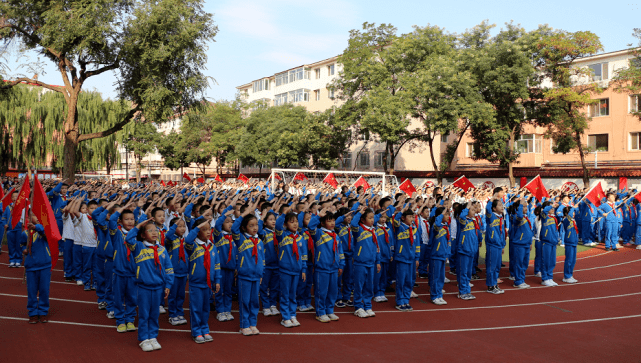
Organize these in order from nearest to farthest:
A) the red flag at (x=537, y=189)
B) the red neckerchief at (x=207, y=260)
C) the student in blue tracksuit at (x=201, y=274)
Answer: the student in blue tracksuit at (x=201, y=274) → the red neckerchief at (x=207, y=260) → the red flag at (x=537, y=189)

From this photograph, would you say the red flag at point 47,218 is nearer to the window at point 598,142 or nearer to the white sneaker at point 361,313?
the white sneaker at point 361,313

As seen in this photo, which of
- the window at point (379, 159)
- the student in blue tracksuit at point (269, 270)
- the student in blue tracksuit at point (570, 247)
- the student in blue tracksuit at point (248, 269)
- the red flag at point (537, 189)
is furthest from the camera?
the window at point (379, 159)

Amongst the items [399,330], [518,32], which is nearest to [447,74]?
[518,32]

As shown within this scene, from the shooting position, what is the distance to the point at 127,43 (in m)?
19.1

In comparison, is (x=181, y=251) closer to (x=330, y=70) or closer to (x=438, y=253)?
(x=438, y=253)

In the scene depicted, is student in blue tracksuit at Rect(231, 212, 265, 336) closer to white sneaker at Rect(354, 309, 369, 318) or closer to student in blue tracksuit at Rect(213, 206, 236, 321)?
student in blue tracksuit at Rect(213, 206, 236, 321)

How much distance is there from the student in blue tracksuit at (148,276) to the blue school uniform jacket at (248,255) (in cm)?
98

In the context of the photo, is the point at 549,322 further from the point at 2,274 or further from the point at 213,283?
the point at 2,274

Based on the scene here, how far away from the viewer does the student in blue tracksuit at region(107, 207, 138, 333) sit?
22.1ft

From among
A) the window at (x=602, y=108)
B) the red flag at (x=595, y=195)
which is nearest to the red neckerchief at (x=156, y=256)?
the red flag at (x=595, y=195)

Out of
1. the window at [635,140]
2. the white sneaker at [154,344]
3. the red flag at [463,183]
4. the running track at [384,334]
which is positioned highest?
the window at [635,140]

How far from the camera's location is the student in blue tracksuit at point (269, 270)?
7.82 meters

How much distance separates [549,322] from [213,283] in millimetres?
5399

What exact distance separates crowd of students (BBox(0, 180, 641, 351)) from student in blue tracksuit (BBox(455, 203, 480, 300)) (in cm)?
2
